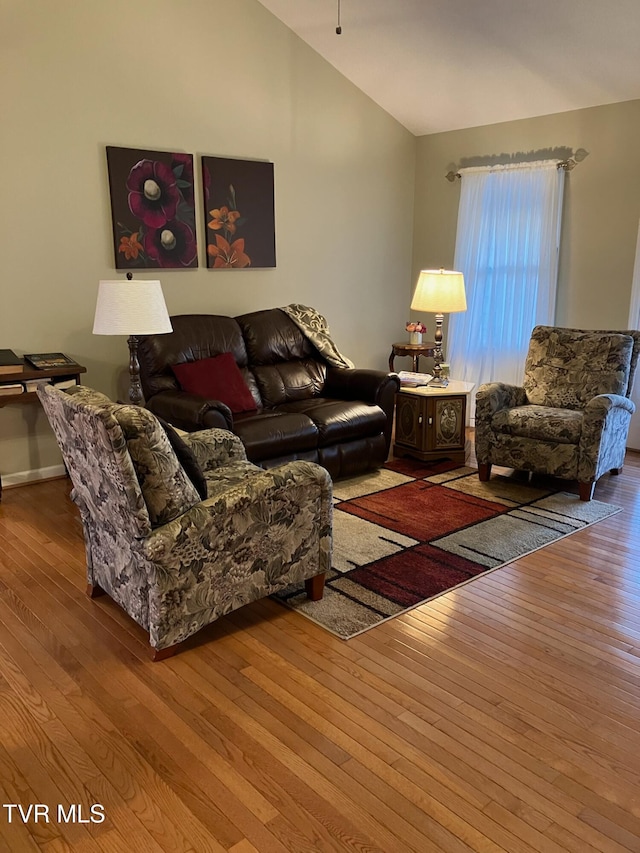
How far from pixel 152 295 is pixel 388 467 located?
199 centimetres

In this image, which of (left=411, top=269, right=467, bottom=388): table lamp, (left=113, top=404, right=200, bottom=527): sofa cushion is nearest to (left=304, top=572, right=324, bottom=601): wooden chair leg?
(left=113, top=404, right=200, bottom=527): sofa cushion

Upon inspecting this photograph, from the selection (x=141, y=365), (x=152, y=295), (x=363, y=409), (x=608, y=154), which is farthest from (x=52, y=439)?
(x=608, y=154)

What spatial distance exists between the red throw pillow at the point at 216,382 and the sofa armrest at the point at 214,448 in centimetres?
89

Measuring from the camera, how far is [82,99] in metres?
4.34

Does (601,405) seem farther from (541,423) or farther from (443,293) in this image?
(443,293)

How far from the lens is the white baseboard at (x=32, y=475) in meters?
4.47

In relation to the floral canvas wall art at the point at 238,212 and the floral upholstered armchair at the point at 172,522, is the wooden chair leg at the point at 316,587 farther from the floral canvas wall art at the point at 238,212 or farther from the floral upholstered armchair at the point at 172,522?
the floral canvas wall art at the point at 238,212

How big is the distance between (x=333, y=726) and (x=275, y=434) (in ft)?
6.73

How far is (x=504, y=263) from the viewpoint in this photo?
575cm

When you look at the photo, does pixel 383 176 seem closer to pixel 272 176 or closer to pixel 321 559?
pixel 272 176

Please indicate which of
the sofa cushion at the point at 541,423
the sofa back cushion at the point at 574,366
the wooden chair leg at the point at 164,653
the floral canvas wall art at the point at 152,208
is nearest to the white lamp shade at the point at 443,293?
the sofa back cushion at the point at 574,366

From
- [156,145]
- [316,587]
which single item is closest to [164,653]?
[316,587]

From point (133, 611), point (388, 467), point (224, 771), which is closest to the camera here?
point (224, 771)

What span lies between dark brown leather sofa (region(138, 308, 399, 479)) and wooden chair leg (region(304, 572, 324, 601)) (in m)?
1.12
